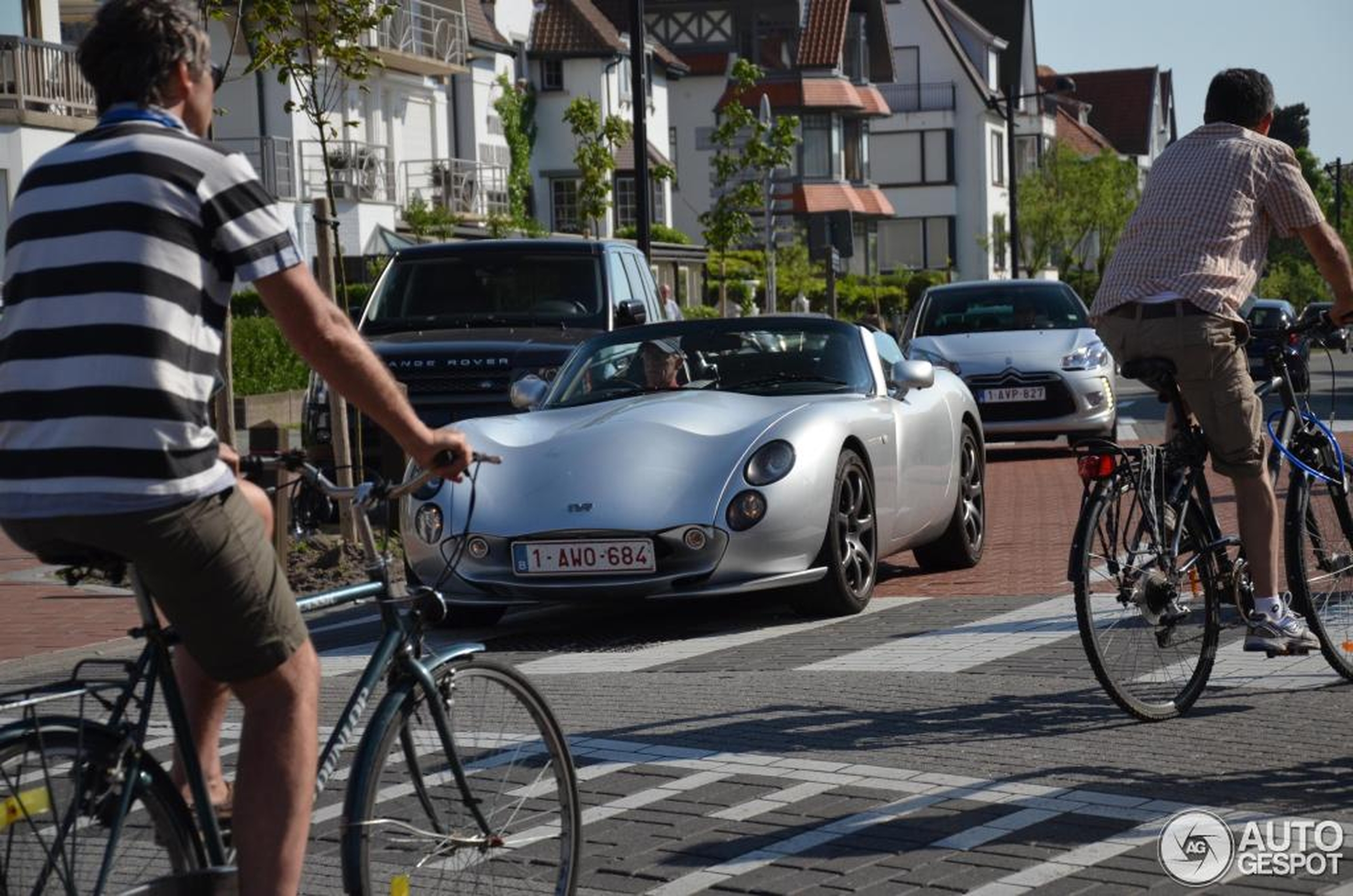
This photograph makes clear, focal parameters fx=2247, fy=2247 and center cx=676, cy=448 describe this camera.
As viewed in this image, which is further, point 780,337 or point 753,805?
point 780,337

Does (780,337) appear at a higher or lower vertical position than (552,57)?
lower

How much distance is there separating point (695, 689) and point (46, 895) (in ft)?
14.6

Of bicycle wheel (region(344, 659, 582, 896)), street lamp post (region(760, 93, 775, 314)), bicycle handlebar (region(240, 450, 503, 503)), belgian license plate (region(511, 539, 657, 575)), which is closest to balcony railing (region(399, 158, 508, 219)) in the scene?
street lamp post (region(760, 93, 775, 314))

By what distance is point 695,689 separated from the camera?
7871mm

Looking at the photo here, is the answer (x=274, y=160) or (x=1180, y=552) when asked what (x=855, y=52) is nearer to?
(x=274, y=160)

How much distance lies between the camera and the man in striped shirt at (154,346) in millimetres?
3543

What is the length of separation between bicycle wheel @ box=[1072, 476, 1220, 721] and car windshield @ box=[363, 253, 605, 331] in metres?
8.83

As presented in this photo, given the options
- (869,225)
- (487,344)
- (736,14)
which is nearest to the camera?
(487,344)

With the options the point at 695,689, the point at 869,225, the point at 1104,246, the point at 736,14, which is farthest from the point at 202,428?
the point at 1104,246

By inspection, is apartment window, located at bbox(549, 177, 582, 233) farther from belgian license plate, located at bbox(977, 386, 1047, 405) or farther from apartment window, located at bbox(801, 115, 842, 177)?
belgian license plate, located at bbox(977, 386, 1047, 405)

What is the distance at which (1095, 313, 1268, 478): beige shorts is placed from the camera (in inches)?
270

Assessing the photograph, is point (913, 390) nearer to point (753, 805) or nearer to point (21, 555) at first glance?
point (753, 805)

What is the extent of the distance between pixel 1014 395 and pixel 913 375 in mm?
9903

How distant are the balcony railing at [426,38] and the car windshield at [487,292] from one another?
1410 inches
